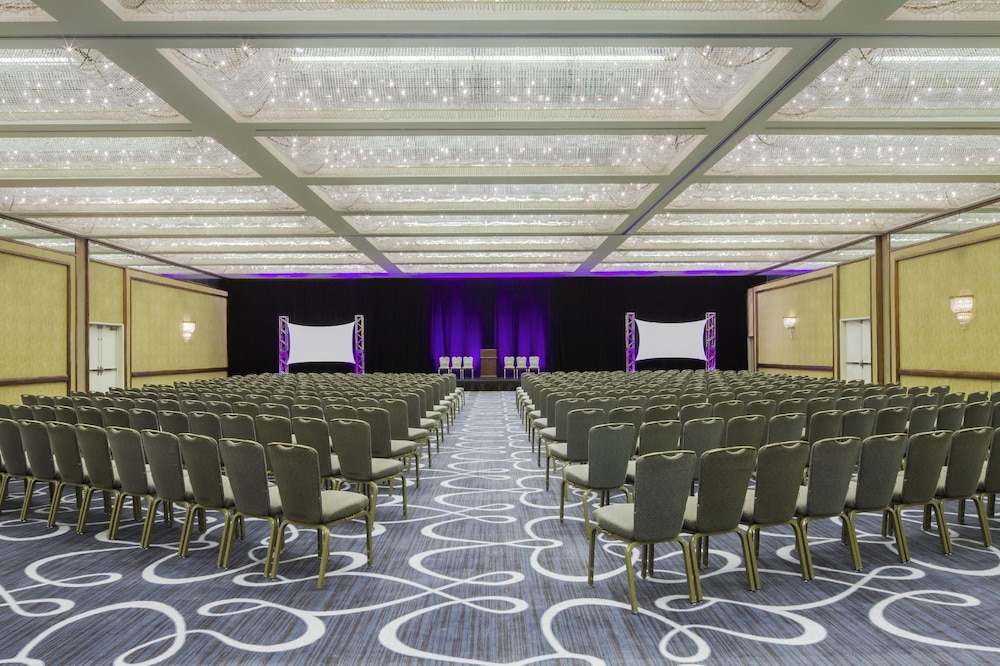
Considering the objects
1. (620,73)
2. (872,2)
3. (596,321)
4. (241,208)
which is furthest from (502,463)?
(596,321)

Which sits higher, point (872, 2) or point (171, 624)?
point (872, 2)

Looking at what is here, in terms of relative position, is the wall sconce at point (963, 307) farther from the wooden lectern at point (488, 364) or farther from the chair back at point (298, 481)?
the wooden lectern at point (488, 364)

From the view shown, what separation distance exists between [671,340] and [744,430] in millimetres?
18287

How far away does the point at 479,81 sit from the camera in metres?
6.72

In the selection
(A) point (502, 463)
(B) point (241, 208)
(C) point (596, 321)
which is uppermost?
(B) point (241, 208)

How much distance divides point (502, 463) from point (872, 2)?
5874mm

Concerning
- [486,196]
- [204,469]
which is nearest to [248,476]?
[204,469]

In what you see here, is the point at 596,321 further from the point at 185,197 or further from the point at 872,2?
the point at 872,2

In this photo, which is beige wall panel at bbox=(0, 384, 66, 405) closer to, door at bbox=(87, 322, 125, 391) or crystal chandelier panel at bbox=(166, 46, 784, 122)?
door at bbox=(87, 322, 125, 391)

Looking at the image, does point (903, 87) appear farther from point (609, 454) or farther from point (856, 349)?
point (856, 349)

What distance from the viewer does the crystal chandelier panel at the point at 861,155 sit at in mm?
8320

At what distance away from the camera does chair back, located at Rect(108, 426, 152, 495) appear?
15.5 ft

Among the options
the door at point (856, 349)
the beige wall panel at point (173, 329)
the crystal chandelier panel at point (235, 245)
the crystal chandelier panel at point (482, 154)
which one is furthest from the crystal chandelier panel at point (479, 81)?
the beige wall panel at point (173, 329)

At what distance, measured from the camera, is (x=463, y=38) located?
5441mm
